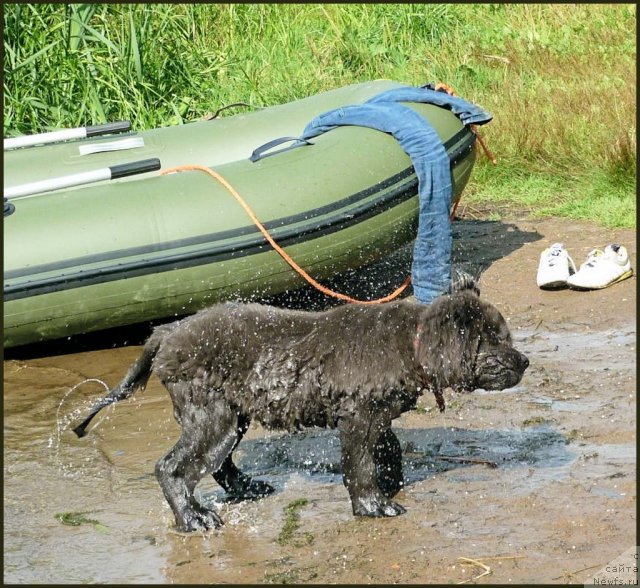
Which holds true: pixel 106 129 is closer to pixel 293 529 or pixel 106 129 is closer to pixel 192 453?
pixel 192 453

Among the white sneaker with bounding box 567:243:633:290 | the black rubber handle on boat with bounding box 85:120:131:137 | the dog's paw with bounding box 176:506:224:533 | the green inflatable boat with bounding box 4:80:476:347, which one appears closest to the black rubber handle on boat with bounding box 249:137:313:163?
the green inflatable boat with bounding box 4:80:476:347

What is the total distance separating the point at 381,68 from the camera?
12797 millimetres

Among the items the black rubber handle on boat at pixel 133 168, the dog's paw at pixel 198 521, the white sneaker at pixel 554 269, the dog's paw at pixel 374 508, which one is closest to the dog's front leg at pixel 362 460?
the dog's paw at pixel 374 508

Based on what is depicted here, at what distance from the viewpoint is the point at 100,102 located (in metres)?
10.9

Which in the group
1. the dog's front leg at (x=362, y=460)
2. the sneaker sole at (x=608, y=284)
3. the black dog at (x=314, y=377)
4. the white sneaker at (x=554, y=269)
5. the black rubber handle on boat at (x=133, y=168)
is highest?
the black rubber handle on boat at (x=133, y=168)

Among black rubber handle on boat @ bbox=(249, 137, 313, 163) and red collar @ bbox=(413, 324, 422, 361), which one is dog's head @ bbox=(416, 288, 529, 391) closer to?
red collar @ bbox=(413, 324, 422, 361)

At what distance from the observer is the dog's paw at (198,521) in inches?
209

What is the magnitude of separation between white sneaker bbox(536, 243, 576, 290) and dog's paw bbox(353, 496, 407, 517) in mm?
3402

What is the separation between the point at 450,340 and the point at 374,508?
33.7 inches

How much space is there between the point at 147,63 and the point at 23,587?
7429 millimetres

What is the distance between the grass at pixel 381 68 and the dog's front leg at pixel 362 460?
15.9ft

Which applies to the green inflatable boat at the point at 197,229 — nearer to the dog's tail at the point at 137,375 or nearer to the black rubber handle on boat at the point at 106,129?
the black rubber handle on boat at the point at 106,129

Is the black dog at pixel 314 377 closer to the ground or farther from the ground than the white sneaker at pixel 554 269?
farther from the ground

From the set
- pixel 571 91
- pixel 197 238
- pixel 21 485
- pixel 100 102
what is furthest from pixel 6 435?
pixel 571 91
